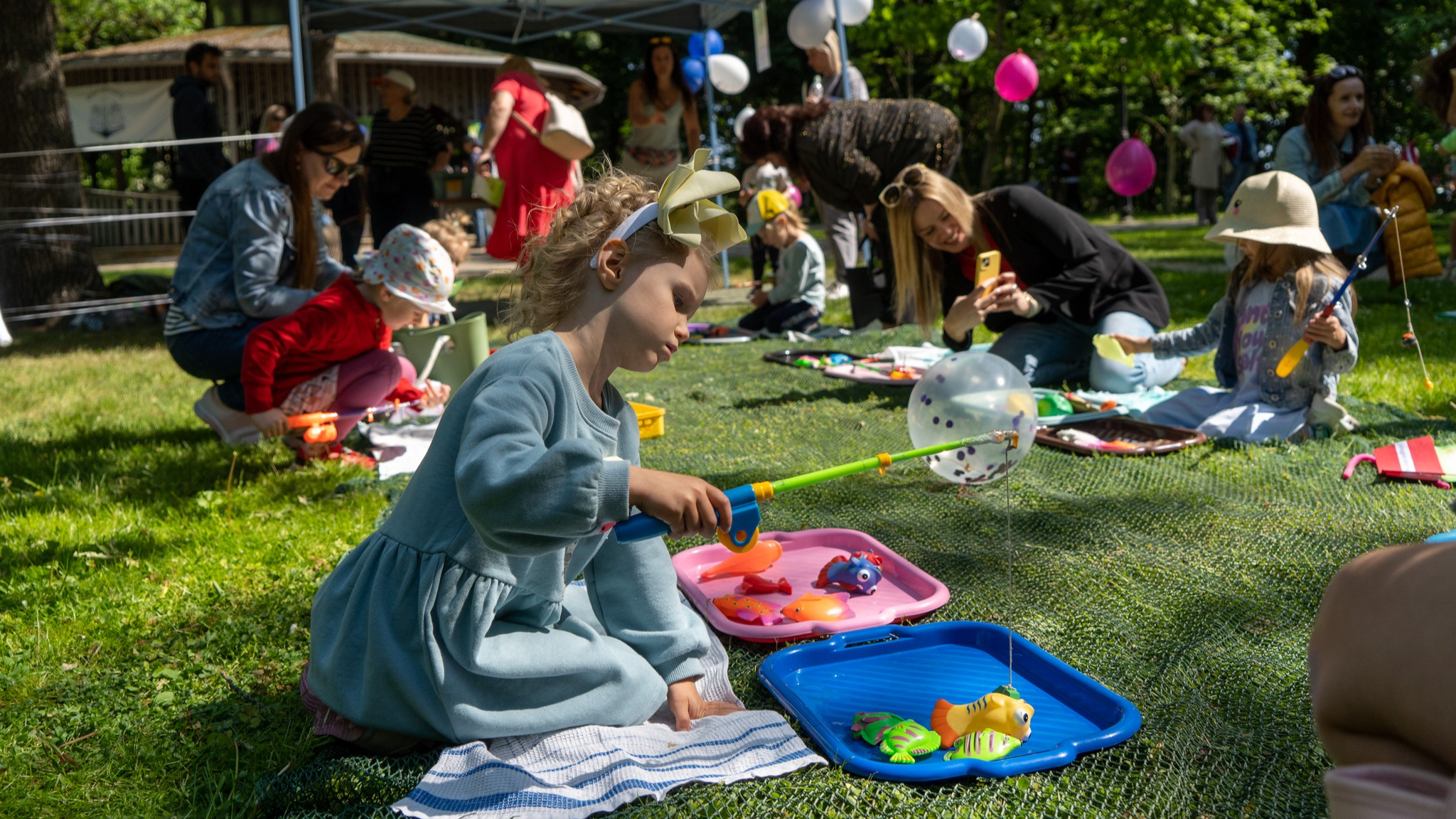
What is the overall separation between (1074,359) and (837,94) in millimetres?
3750

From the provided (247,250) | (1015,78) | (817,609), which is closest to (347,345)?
(247,250)

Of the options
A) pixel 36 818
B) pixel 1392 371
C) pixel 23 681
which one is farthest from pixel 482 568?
pixel 1392 371

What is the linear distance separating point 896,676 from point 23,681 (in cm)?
178

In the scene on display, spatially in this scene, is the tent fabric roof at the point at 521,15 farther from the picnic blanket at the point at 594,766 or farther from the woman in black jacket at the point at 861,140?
the picnic blanket at the point at 594,766

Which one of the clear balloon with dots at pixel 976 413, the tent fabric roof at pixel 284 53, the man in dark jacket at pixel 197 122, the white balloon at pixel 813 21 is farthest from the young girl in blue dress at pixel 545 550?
the tent fabric roof at pixel 284 53

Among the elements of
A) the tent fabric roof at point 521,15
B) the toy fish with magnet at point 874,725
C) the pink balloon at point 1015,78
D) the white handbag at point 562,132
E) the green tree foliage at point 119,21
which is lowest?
the toy fish with magnet at point 874,725

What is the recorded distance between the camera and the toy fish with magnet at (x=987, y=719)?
1.86m

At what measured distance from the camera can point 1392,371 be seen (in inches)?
196

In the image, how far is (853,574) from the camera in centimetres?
262

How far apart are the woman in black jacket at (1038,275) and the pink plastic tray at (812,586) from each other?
6.57 ft

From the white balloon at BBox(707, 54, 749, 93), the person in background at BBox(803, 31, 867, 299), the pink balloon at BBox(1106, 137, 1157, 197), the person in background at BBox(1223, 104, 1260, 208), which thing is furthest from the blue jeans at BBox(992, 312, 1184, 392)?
the person in background at BBox(1223, 104, 1260, 208)

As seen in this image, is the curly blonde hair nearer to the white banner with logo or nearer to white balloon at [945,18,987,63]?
white balloon at [945,18,987,63]

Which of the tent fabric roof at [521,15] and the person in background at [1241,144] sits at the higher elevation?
the tent fabric roof at [521,15]

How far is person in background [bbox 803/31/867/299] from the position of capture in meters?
8.01
